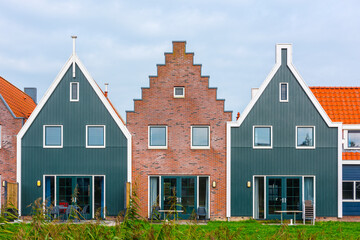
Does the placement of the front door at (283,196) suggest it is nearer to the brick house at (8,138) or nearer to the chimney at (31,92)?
the brick house at (8,138)

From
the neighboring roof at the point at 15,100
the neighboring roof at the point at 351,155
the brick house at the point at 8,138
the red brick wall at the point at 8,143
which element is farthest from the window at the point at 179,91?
the neighboring roof at the point at 351,155

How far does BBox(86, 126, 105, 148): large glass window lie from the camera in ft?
74.1

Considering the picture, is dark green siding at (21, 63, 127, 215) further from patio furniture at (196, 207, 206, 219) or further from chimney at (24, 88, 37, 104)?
chimney at (24, 88, 37, 104)

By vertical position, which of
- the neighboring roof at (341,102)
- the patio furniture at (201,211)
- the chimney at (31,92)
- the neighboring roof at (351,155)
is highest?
the chimney at (31,92)

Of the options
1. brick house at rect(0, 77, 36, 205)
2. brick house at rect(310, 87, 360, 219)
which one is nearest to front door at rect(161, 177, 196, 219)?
brick house at rect(310, 87, 360, 219)

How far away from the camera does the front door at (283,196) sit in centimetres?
2216

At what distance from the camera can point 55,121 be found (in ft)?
74.2

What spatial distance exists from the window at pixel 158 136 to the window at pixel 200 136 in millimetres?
1570

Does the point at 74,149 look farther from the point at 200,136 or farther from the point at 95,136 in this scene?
the point at 200,136

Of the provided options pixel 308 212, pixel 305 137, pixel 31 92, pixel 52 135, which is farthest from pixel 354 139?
pixel 31 92

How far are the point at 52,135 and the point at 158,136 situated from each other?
5.90 meters

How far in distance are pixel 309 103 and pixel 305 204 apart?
5.55 m

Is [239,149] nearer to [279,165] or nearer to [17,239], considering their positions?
[279,165]

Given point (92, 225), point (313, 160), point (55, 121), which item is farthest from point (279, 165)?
point (92, 225)
